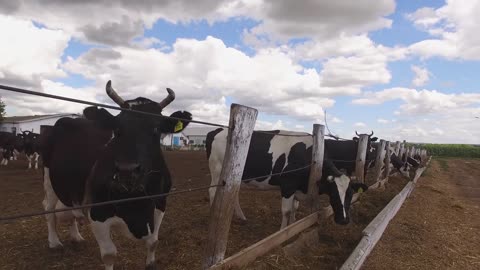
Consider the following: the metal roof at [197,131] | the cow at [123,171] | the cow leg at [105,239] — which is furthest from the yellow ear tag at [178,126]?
the metal roof at [197,131]

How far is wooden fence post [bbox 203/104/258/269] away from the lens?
3.40 m

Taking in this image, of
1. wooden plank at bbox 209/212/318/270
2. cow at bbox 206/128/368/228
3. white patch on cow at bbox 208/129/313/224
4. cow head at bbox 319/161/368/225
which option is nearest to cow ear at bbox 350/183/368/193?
cow at bbox 206/128/368/228

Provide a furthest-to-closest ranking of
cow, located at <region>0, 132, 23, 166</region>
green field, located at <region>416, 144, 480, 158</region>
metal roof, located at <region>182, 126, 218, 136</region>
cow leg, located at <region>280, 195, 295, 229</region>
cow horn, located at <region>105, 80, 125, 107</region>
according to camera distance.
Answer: metal roof, located at <region>182, 126, 218, 136</region>, green field, located at <region>416, 144, 480, 158</region>, cow, located at <region>0, 132, 23, 166</region>, cow leg, located at <region>280, 195, 295, 229</region>, cow horn, located at <region>105, 80, 125, 107</region>

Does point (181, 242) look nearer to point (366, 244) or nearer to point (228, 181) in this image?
point (366, 244)

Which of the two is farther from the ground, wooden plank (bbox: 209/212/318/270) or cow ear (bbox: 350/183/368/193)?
cow ear (bbox: 350/183/368/193)

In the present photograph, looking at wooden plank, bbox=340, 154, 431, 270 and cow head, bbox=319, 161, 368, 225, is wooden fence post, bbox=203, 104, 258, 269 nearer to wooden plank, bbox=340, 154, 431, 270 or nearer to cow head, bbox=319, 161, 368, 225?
wooden plank, bbox=340, 154, 431, 270

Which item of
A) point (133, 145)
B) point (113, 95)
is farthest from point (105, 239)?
point (113, 95)

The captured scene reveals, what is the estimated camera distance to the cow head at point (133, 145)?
351 centimetres

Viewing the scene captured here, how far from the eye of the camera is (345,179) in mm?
6488

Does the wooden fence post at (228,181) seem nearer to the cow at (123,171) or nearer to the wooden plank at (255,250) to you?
the wooden plank at (255,250)

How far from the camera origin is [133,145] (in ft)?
11.9

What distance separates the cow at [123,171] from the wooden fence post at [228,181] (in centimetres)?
44

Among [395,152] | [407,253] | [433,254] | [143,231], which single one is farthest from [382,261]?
[395,152]

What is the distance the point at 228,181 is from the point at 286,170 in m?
4.25
